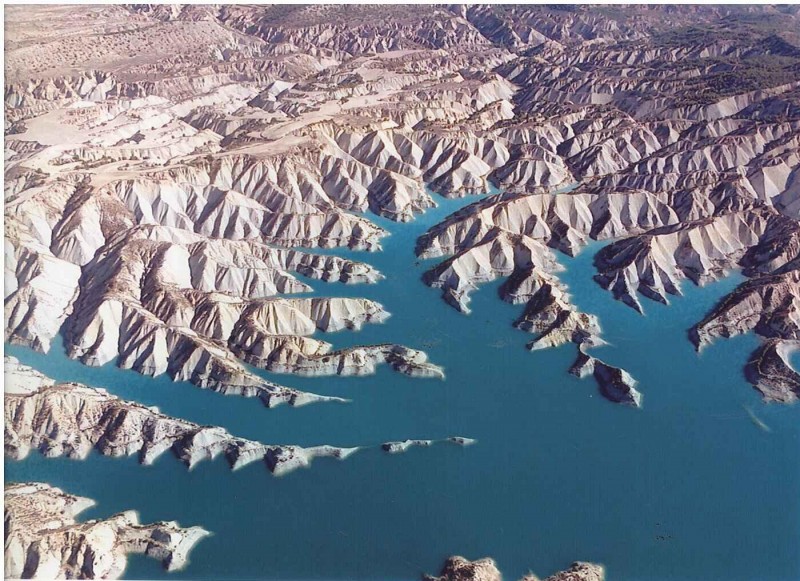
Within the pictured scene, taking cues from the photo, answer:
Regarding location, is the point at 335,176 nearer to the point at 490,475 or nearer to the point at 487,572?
the point at 490,475

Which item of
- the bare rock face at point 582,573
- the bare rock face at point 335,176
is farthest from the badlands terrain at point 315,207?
the bare rock face at point 335,176

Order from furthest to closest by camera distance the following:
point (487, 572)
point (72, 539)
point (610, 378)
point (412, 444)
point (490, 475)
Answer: point (610, 378)
point (412, 444)
point (490, 475)
point (487, 572)
point (72, 539)

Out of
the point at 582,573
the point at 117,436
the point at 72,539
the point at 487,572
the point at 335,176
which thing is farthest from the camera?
the point at 335,176

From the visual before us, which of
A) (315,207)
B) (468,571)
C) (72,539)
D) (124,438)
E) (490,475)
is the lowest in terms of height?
(468,571)

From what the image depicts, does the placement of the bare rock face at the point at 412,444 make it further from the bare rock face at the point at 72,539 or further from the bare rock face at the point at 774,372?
the bare rock face at the point at 774,372

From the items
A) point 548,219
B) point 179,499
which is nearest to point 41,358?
point 179,499

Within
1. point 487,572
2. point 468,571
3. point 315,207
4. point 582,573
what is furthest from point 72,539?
point 315,207

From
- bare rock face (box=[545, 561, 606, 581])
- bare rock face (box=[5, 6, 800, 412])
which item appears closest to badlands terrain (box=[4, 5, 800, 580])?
bare rock face (box=[545, 561, 606, 581])

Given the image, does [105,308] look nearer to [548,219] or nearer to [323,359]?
[323,359]
